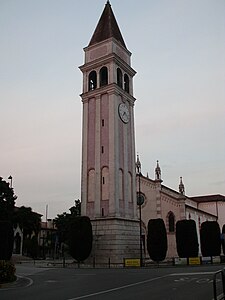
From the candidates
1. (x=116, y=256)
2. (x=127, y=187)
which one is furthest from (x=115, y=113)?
(x=116, y=256)

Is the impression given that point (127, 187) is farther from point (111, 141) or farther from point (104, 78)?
point (104, 78)

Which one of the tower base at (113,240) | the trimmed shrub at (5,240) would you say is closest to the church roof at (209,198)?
the tower base at (113,240)

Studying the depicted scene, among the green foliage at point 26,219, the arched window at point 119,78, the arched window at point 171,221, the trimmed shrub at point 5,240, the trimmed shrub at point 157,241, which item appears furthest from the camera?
the green foliage at point 26,219

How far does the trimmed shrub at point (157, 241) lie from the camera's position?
125 ft

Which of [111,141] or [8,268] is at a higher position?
[111,141]

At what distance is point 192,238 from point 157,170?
637 inches

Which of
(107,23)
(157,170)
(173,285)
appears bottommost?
(173,285)

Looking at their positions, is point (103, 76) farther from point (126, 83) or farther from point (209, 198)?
point (209, 198)

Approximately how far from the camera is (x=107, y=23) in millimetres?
48500

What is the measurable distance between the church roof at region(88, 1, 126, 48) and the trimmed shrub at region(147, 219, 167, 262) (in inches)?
937

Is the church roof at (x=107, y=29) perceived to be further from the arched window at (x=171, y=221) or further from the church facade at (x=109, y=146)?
the arched window at (x=171, y=221)

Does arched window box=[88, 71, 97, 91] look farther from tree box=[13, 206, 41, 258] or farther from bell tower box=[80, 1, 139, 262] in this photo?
tree box=[13, 206, 41, 258]

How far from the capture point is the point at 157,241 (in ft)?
127

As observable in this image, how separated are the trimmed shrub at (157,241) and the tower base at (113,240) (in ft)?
7.74
